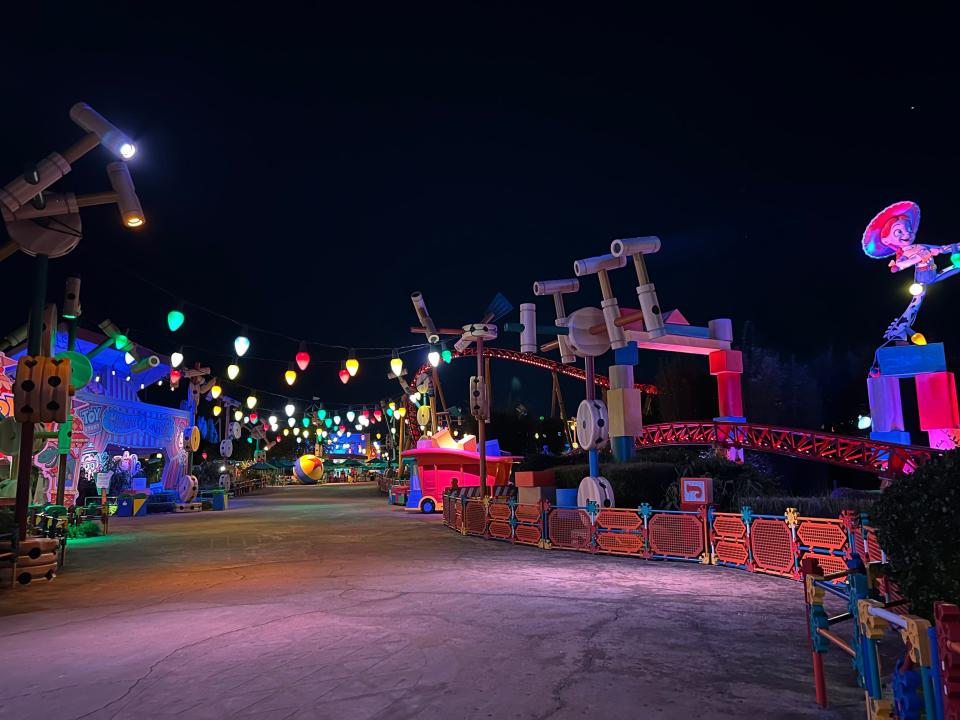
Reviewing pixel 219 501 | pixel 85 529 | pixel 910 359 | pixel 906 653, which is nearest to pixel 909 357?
pixel 910 359

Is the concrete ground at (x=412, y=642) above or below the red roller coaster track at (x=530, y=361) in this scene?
below

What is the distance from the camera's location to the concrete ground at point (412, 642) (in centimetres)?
438

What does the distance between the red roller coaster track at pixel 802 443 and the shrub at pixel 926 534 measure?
17.5m

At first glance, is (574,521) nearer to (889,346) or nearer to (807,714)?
(807,714)

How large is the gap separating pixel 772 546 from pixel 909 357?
15.9m

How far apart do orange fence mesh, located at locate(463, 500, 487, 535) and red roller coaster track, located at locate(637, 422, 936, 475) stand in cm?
1273

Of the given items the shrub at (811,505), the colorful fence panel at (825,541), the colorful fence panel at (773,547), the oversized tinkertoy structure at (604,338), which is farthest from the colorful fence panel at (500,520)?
the colorful fence panel at (825,541)

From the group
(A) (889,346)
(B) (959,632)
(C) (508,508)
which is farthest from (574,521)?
(A) (889,346)

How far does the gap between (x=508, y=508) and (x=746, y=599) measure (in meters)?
6.97

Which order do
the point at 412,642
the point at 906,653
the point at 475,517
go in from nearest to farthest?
the point at 906,653, the point at 412,642, the point at 475,517

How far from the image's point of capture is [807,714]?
4055mm

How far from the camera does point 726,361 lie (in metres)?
21.6

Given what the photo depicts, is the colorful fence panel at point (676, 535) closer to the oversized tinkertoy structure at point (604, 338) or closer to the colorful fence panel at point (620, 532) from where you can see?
the colorful fence panel at point (620, 532)

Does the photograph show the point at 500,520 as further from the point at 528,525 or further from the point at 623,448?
the point at 623,448
